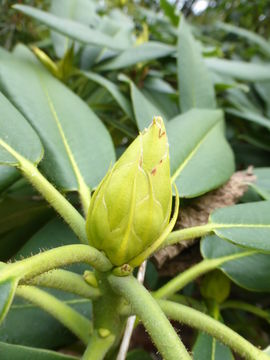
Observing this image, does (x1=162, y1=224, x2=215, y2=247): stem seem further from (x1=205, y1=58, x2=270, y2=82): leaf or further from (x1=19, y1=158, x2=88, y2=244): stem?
(x1=205, y1=58, x2=270, y2=82): leaf

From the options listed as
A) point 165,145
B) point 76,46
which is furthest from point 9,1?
point 165,145

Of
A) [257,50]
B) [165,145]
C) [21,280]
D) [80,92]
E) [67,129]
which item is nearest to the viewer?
[21,280]

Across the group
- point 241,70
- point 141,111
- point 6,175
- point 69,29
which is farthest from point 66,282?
point 241,70

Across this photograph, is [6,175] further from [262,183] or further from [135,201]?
[262,183]

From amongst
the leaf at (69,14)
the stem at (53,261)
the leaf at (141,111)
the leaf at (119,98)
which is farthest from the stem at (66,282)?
the leaf at (69,14)

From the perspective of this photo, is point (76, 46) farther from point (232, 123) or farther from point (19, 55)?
point (232, 123)

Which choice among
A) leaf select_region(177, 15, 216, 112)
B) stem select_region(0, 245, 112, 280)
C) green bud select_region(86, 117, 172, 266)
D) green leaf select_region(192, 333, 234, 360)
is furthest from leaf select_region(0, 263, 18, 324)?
leaf select_region(177, 15, 216, 112)
